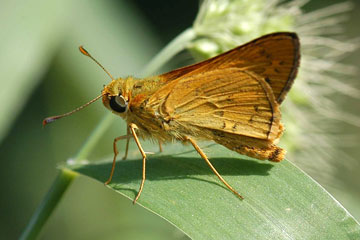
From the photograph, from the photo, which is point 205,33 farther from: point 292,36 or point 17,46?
point 17,46

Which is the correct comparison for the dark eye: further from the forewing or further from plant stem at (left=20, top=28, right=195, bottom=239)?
plant stem at (left=20, top=28, right=195, bottom=239)

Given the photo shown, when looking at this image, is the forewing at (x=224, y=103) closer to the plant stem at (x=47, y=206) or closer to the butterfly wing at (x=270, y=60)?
the butterfly wing at (x=270, y=60)

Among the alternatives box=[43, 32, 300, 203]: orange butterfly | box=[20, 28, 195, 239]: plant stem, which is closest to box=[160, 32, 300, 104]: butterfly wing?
box=[43, 32, 300, 203]: orange butterfly

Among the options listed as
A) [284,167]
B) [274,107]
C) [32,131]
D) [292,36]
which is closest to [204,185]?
[284,167]

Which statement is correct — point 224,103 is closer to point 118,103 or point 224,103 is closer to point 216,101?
point 216,101

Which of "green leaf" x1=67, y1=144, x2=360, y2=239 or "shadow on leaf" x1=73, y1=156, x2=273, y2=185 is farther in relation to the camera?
"shadow on leaf" x1=73, y1=156, x2=273, y2=185
